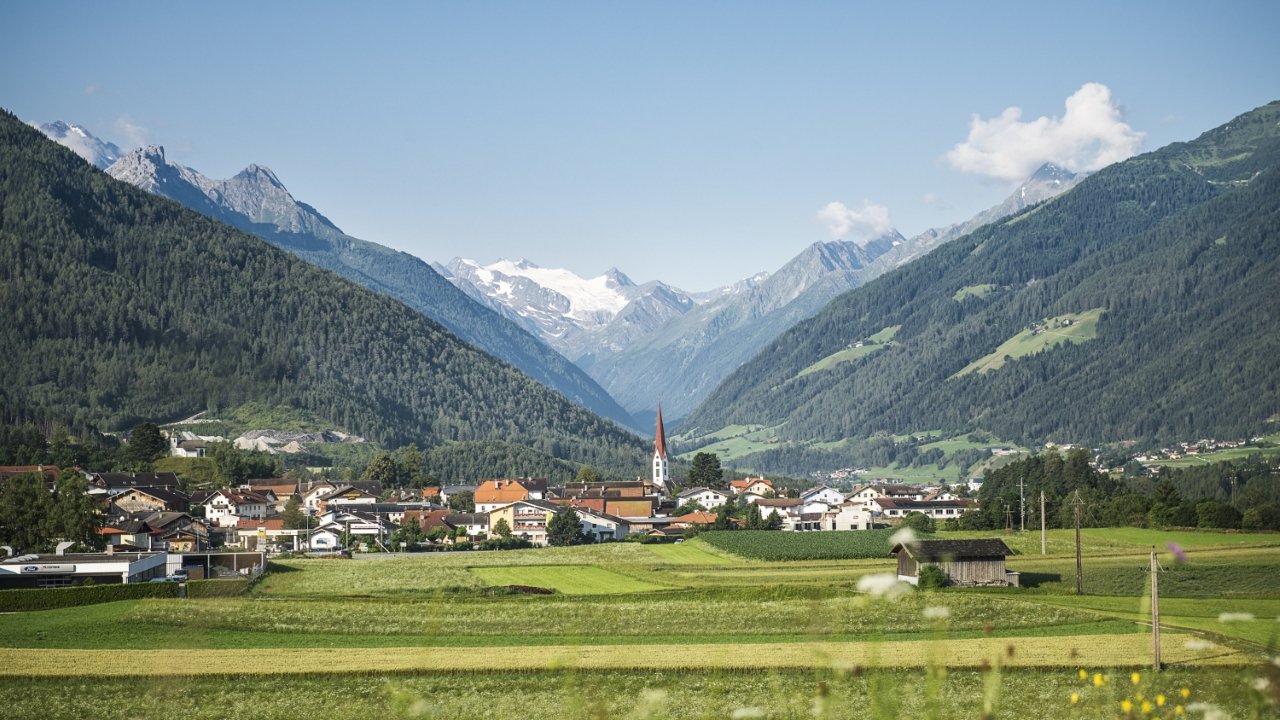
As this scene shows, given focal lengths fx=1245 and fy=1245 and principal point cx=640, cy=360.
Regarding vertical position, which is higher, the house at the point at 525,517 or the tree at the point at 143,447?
the tree at the point at 143,447

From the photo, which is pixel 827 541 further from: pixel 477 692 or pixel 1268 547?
pixel 477 692

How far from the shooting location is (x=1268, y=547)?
82.9m

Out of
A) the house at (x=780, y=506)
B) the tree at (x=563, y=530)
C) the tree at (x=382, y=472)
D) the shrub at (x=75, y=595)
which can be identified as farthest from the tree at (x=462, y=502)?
the shrub at (x=75, y=595)

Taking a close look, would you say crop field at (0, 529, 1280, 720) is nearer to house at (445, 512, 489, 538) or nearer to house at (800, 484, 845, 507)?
house at (445, 512, 489, 538)

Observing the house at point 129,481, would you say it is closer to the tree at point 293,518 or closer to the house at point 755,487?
the tree at point 293,518

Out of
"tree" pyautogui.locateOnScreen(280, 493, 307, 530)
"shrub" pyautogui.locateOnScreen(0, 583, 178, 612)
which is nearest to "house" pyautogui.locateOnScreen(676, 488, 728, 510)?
"tree" pyautogui.locateOnScreen(280, 493, 307, 530)

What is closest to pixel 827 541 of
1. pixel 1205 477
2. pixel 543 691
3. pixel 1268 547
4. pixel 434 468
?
pixel 1268 547

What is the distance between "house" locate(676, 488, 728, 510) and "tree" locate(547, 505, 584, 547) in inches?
1696

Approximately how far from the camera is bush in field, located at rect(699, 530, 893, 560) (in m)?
92.6

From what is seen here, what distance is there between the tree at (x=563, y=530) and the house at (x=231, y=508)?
30.9 m

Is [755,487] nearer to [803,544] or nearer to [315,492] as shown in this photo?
[315,492]

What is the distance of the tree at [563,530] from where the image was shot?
376 ft

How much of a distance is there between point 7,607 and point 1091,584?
181 feet

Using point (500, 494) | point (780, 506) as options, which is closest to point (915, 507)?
point (780, 506)
